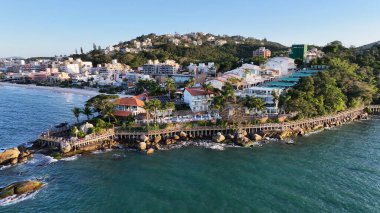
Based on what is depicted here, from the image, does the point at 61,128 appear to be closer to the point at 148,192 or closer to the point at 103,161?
the point at 103,161

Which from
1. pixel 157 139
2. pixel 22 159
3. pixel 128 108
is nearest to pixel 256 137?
pixel 157 139

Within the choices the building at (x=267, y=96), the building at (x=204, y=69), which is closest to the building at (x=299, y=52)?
the building at (x=204, y=69)

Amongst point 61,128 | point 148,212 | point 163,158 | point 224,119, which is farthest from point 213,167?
point 61,128

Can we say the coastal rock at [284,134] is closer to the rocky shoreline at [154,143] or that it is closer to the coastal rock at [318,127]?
the rocky shoreline at [154,143]

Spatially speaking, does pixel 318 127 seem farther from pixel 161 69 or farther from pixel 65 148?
pixel 161 69

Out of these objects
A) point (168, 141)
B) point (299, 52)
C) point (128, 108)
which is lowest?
point (168, 141)

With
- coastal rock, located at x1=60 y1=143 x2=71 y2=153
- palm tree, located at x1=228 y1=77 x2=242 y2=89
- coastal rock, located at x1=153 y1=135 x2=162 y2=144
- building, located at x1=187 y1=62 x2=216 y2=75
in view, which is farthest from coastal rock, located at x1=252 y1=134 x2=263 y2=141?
building, located at x1=187 y1=62 x2=216 y2=75
